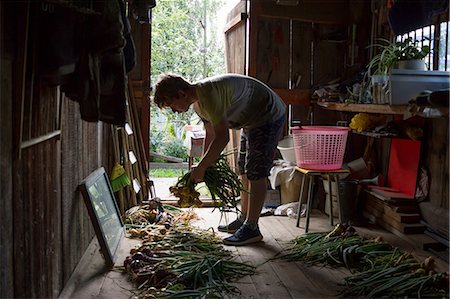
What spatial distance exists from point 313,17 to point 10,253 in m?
3.88

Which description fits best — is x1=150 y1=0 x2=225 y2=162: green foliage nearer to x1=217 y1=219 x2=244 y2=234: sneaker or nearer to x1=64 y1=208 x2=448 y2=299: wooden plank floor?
x1=217 y1=219 x2=244 y2=234: sneaker

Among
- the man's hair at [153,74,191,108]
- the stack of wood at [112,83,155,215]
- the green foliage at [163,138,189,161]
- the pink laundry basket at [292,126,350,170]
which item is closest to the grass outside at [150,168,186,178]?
the green foliage at [163,138,189,161]

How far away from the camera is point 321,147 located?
378 cm

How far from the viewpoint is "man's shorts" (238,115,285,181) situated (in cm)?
347

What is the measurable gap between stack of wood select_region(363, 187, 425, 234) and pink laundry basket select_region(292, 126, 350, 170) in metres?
0.45

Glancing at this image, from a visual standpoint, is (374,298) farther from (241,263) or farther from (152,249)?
(152,249)

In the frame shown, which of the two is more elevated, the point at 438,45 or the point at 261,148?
the point at 438,45

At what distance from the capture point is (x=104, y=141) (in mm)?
3947

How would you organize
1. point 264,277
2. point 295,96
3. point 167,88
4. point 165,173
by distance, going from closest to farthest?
point 264,277 < point 167,88 < point 295,96 < point 165,173

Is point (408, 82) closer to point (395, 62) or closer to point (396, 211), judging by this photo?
point (395, 62)

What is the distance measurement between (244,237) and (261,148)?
2.07 ft

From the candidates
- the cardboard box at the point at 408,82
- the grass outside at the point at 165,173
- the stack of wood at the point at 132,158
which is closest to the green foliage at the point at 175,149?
the grass outside at the point at 165,173

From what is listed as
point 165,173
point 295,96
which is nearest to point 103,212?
point 295,96

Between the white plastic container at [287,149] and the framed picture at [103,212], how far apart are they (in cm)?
171
